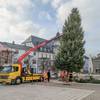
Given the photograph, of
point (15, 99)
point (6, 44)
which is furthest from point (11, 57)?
point (15, 99)

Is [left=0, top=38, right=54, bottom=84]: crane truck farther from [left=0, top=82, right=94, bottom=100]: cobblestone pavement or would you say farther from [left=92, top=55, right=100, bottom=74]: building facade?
[left=92, top=55, right=100, bottom=74]: building facade

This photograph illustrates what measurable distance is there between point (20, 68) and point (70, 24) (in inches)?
538

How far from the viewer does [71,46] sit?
44.9m

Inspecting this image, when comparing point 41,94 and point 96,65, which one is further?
point 96,65

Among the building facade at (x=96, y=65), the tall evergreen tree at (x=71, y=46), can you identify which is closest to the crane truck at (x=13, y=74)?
the tall evergreen tree at (x=71, y=46)

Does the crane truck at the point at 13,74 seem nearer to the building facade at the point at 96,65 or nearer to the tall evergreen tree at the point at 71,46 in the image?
the tall evergreen tree at the point at 71,46

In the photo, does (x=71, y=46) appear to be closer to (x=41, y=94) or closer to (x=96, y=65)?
(x=41, y=94)

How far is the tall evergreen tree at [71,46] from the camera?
44312mm

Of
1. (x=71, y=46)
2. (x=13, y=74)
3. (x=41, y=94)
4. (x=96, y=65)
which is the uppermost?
(x=96, y=65)

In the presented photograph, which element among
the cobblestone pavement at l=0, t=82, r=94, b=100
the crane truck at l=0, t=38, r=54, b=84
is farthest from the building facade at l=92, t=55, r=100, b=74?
the cobblestone pavement at l=0, t=82, r=94, b=100

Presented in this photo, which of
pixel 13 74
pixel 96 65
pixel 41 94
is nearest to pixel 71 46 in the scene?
pixel 13 74

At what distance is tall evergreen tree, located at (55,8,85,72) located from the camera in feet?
145

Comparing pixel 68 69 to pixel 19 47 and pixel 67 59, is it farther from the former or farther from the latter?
pixel 19 47

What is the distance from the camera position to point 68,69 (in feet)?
147
